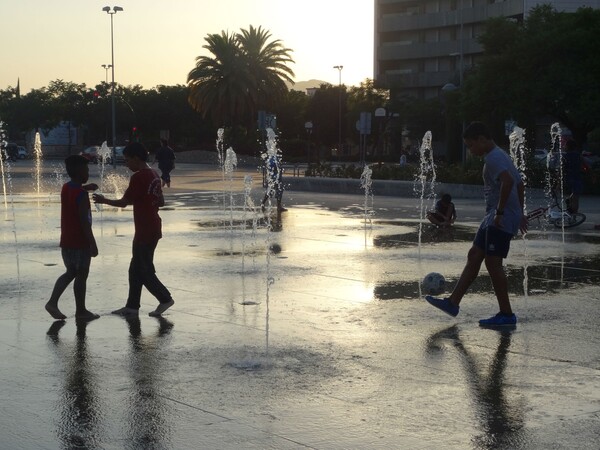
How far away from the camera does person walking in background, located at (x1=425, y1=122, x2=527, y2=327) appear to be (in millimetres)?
8562

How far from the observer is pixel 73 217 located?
877cm

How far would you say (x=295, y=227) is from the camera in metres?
18.8

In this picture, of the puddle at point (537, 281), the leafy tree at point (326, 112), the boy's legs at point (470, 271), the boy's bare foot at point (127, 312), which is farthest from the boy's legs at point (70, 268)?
the leafy tree at point (326, 112)

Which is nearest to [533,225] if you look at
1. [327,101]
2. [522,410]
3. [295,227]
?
[295,227]

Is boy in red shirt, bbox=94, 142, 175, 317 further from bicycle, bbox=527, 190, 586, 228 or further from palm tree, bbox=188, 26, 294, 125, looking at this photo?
palm tree, bbox=188, 26, 294, 125

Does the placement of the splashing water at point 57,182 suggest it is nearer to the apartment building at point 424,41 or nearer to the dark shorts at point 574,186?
the dark shorts at point 574,186

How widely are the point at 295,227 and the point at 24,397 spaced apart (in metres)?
12.8

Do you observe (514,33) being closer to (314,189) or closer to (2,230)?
(314,189)

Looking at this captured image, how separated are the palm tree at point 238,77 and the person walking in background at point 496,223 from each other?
72160 mm

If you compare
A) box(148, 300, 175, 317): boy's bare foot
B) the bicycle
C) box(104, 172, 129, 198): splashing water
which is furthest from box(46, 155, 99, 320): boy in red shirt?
box(104, 172, 129, 198): splashing water

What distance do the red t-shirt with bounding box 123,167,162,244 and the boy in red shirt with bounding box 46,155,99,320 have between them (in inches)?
14.6

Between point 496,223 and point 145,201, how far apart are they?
10.2ft


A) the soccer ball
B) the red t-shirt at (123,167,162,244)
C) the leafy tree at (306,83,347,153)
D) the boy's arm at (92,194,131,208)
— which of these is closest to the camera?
the boy's arm at (92,194,131,208)

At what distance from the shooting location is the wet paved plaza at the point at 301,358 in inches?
214
